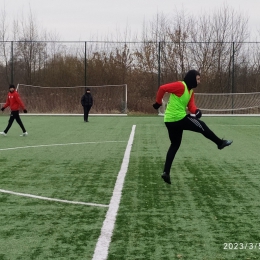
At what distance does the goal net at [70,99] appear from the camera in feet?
118

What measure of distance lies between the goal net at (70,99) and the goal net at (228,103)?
137 inches

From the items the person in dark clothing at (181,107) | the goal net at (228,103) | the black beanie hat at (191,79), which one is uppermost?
the black beanie hat at (191,79)

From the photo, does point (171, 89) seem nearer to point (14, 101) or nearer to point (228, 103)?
point (14, 101)

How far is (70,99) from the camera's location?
3678cm

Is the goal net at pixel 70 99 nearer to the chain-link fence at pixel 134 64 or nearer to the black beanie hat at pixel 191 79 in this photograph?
the chain-link fence at pixel 134 64

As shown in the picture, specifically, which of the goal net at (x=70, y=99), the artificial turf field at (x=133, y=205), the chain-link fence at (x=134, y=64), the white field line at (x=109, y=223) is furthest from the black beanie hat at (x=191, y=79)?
the chain-link fence at (x=134, y=64)

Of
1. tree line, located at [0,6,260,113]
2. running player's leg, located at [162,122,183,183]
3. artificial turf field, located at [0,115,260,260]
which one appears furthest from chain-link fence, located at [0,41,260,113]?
running player's leg, located at [162,122,183,183]

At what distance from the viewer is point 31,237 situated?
16.5ft

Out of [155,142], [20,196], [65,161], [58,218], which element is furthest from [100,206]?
[155,142]

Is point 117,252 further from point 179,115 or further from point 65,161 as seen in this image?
point 65,161

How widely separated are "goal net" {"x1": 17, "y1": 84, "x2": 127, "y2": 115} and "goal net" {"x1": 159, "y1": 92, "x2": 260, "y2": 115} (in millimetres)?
3476

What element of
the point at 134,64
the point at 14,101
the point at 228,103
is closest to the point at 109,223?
the point at 14,101

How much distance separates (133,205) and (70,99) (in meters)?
30.8
